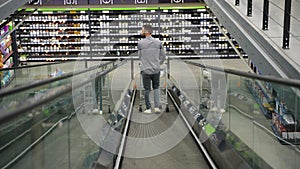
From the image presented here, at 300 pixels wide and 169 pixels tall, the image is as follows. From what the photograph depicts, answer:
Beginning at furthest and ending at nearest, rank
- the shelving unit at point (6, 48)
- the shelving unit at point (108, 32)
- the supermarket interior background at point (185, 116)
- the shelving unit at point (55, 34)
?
1. the shelving unit at point (55, 34)
2. the shelving unit at point (108, 32)
3. the shelving unit at point (6, 48)
4. the supermarket interior background at point (185, 116)

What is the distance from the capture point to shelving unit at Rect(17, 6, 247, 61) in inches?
623

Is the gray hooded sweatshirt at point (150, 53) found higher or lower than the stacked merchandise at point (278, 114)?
higher

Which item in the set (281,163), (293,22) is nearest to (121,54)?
(293,22)

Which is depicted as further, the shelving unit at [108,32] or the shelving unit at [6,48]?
the shelving unit at [108,32]

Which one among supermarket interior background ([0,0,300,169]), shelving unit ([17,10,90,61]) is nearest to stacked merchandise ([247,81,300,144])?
supermarket interior background ([0,0,300,169])

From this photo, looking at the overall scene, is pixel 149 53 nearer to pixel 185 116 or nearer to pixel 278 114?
pixel 185 116

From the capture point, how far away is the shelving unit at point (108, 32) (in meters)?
15.8

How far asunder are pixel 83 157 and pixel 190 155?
1572 mm

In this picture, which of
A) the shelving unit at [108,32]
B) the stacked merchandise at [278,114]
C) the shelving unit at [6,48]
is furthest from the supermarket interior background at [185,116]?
the shelving unit at [108,32]

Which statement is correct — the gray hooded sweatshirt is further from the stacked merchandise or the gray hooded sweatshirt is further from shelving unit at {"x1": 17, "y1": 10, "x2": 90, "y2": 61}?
shelving unit at {"x1": 17, "y1": 10, "x2": 90, "y2": 61}

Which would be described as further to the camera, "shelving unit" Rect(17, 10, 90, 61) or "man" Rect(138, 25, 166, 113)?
"shelving unit" Rect(17, 10, 90, 61)

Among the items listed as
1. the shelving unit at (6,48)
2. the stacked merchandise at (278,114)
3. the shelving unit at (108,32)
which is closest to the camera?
the stacked merchandise at (278,114)

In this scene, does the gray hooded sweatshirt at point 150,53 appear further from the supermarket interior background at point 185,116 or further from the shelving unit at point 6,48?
the shelving unit at point 6,48

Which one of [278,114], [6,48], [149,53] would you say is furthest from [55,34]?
[278,114]
